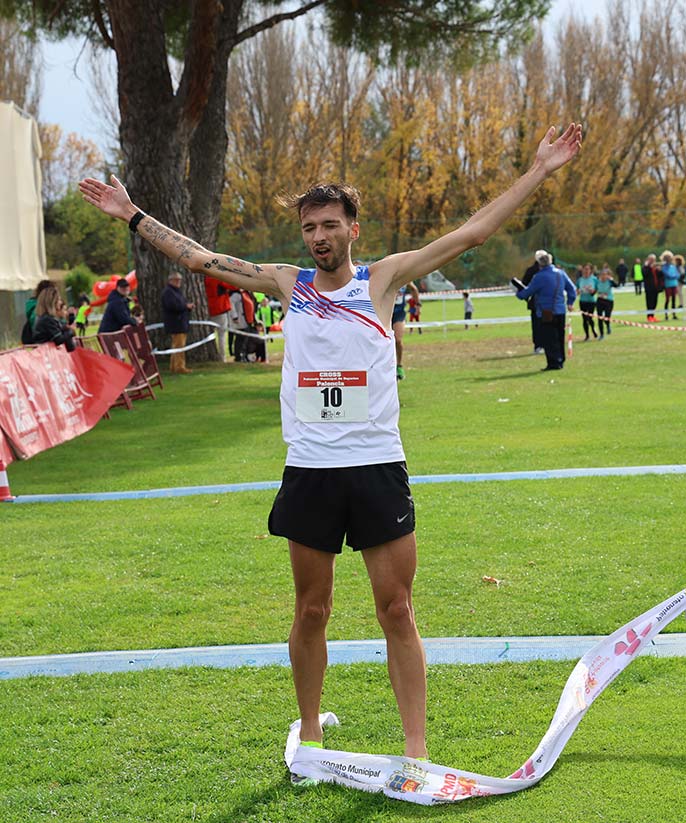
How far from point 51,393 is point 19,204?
1419cm

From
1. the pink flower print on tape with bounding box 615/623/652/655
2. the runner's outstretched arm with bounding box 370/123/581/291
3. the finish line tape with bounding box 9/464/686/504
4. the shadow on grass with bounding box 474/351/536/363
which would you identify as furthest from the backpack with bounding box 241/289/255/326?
the runner's outstretched arm with bounding box 370/123/581/291

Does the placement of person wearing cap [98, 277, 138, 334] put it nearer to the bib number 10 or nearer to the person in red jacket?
the person in red jacket

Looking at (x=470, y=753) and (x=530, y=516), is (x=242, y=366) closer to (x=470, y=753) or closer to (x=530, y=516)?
(x=530, y=516)

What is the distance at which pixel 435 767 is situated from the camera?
3.85 m

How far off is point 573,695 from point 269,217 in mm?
53407

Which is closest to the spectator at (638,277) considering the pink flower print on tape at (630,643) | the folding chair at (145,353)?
the folding chair at (145,353)

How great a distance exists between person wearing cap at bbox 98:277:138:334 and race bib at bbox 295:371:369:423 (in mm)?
14203

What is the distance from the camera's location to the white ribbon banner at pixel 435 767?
3777 millimetres

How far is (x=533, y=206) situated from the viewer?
203 feet

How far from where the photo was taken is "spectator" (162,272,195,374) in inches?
783

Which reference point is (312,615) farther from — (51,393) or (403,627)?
(51,393)

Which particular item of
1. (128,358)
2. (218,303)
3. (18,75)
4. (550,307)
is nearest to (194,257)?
(128,358)

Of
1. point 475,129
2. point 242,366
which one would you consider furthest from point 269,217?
point 242,366

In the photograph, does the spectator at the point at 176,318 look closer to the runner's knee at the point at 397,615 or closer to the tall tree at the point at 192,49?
the tall tree at the point at 192,49
